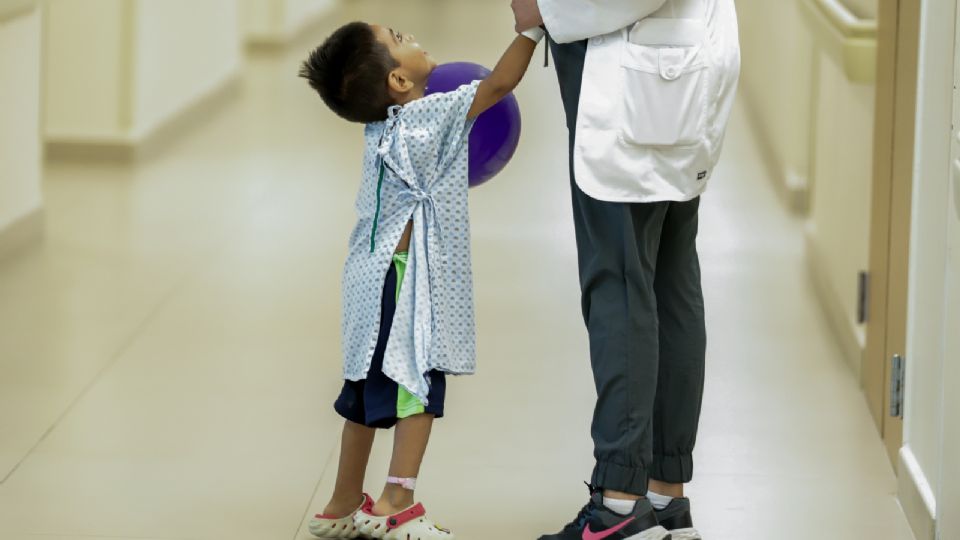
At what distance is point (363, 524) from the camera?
281 cm

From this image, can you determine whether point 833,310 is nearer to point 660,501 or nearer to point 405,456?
point 660,501

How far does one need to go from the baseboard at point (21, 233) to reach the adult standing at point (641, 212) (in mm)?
3071

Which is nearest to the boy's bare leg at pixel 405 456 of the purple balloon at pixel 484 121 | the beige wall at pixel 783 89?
the purple balloon at pixel 484 121


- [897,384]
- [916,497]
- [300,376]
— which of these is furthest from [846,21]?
[300,376]

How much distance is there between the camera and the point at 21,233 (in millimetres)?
5445

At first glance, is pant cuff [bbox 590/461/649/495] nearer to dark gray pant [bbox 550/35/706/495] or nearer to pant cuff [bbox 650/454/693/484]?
Result: dark gray pant [bbox 550/35/706/495]

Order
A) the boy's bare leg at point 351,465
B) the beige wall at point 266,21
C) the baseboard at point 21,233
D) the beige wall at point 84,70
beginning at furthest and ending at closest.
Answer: the beige wall at point 266,21 < the beige wall at point 84,70 < the baseboard at point 21,233 < the boy's bare leg at point 351,465

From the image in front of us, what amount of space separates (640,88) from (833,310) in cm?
225

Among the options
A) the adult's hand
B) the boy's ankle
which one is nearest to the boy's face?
the adult's hand

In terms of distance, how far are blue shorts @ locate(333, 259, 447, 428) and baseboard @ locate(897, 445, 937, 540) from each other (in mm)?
920

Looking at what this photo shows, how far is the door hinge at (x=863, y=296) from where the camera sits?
3.89 m

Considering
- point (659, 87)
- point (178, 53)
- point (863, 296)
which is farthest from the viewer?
point (178, 53)

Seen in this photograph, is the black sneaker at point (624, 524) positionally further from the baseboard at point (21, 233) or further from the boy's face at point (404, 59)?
the baseboard at point (21, 233)

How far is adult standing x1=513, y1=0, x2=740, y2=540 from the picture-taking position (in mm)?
2521
